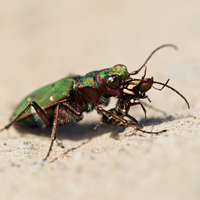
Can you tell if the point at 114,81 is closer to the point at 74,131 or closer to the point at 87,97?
the point at 87,97

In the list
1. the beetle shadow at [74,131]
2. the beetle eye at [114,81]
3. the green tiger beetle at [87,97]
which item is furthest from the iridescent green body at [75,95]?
the beetle shadow at [74,131]

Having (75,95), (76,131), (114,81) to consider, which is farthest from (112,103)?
(114,81)

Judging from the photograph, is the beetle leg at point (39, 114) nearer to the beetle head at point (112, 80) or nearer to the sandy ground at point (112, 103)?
the sandy ground at point (112, 103)

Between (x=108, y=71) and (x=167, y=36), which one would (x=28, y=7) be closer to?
(x=167, y=36)

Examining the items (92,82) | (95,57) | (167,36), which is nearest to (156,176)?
(92,82)

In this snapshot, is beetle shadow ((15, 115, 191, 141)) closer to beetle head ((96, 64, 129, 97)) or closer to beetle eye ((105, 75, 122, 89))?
beetle head ((96, 64, 129, 97))

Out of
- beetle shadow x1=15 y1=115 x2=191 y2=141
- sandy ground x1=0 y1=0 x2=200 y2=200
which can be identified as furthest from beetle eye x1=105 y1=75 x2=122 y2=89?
beetle shadow x1=15 y1=115 x2=191 y2=141
